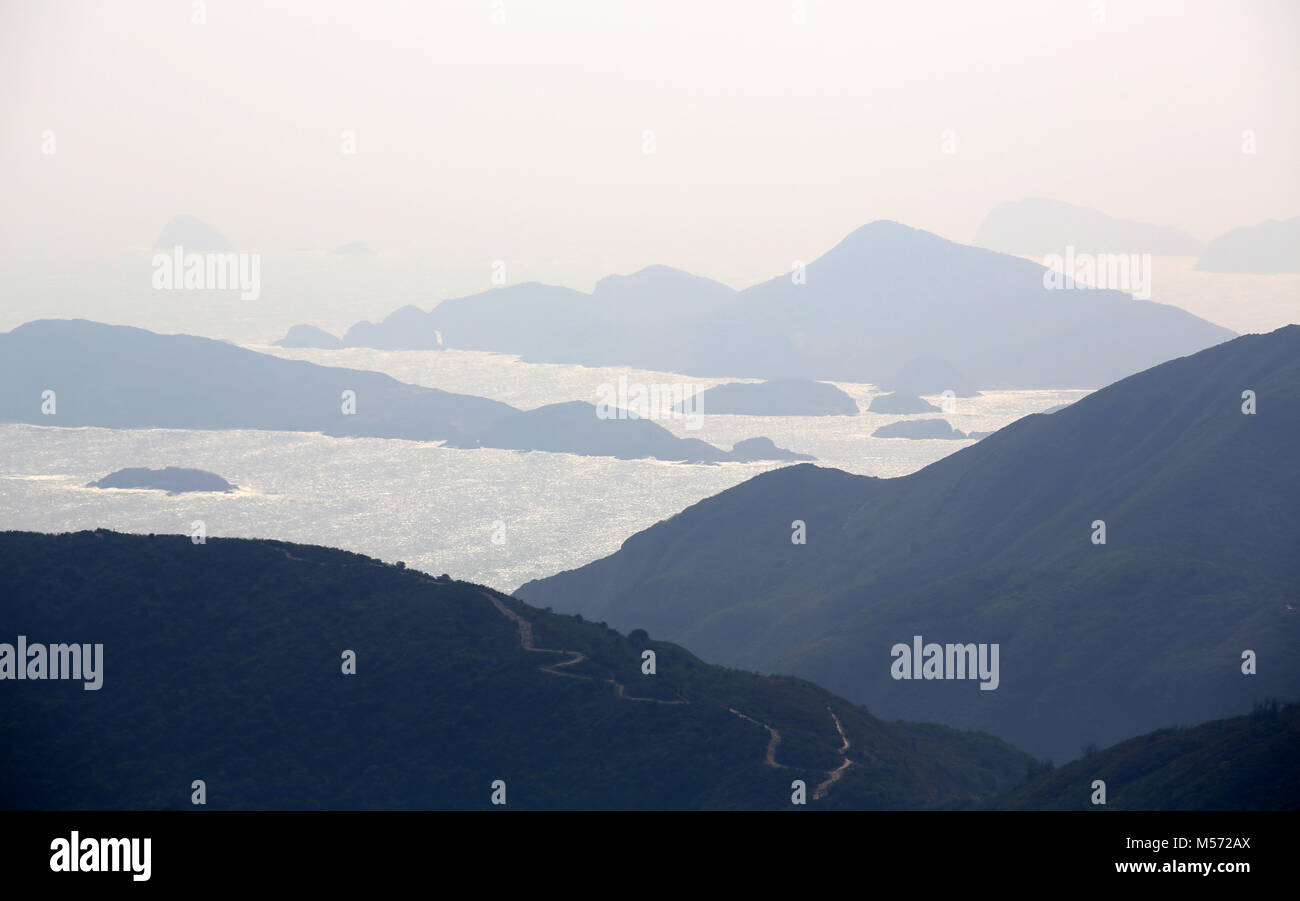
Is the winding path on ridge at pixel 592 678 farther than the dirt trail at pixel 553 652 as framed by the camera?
No

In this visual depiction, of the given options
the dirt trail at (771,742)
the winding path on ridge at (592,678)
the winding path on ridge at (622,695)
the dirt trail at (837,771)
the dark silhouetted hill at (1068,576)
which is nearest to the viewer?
the dirt trail at (837,771)

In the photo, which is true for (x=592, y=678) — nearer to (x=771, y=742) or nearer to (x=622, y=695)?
(x=622, y=695)

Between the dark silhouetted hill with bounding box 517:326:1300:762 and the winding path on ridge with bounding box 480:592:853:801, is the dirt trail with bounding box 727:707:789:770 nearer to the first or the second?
the winding path on ridge with bounding box 480:592:853:801

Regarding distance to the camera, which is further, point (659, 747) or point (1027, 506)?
point (1027, 506)
